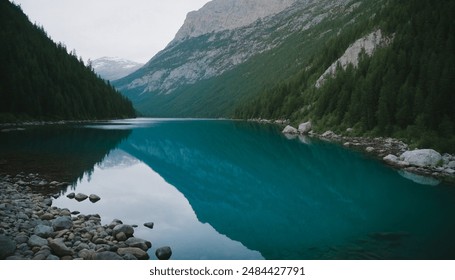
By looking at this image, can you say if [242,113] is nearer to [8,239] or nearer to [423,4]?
[423,4]

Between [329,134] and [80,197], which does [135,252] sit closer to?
[80,197]

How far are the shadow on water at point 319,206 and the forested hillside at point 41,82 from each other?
7265 centimetres

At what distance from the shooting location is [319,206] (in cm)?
2031

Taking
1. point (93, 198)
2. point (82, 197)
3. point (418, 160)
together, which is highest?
point (418, 160)

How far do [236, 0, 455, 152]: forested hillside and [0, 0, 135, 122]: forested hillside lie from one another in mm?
80287

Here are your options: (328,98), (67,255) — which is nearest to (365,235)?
(67,255)

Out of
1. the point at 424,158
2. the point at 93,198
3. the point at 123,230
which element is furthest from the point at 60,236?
the point at 424,158

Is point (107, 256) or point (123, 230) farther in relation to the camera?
point (123, 230)

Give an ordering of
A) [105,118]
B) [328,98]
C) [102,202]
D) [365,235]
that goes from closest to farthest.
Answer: [365,235] → [102,202] → [328,98] → [105,118]

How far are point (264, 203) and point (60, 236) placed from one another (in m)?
12.3

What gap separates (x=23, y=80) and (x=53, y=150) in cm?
6979

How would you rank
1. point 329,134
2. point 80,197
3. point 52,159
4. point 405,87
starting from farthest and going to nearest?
1. point 329,134
2. point 405,87
3. point 52,159
4. point 80,197

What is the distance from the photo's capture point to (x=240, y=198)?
74.4ft

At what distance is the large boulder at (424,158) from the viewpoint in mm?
30391
